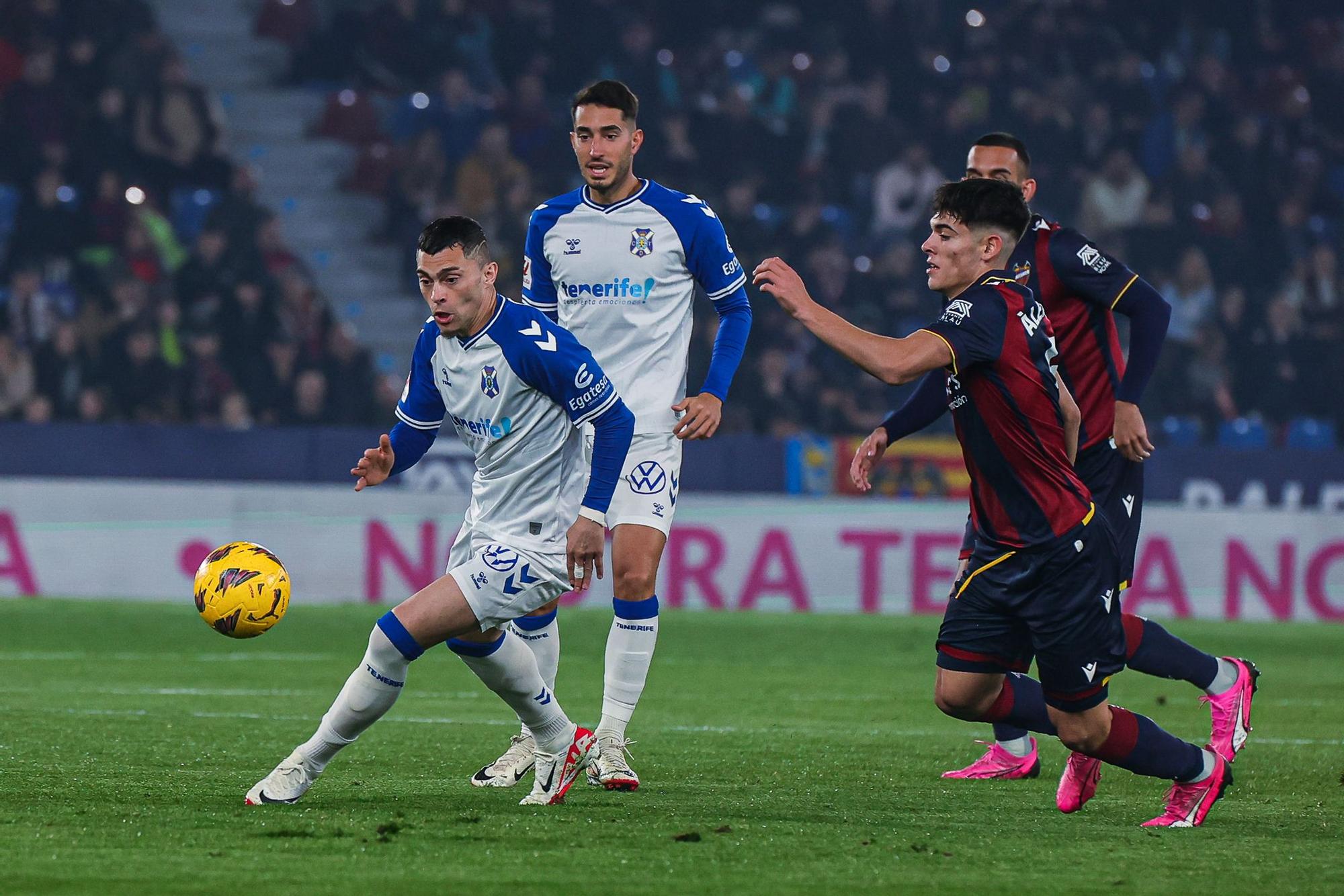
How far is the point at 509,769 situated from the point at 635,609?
0.69m

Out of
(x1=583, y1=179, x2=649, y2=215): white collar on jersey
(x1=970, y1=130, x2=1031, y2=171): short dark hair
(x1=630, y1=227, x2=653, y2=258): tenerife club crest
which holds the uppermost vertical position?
(x1=970, y1=130, x2=1031, y2=171): short dark hair

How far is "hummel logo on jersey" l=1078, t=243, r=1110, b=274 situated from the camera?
19.1 ft

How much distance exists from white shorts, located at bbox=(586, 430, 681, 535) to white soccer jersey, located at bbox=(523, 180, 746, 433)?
6 cm

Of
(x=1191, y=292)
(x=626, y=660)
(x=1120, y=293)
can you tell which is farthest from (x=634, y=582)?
(x=1191, y=292)

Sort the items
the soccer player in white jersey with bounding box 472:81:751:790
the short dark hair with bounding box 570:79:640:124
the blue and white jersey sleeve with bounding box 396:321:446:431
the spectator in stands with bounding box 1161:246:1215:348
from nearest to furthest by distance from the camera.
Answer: the blue and white jersey sleeve with bounding box 396:321:446:431 < the soccer player in white jersey with bounding box 472:81:751:790 < the short dark hair with bounding box 570:79:640:124 < the spectator in stands with bounding box 1161:246:1215:348

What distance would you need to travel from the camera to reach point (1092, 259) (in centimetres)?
583

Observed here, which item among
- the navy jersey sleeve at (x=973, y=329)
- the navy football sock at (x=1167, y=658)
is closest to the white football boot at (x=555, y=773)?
the navy jersey sleeve at (x=973, y=329)

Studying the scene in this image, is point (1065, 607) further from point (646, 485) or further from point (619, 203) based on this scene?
point (619, 203)

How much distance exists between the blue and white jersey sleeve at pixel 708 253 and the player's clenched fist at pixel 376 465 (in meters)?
1.45

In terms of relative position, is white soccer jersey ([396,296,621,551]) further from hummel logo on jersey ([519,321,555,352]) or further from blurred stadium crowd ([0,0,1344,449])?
blurred stadium crowd ([0,0,1344,449])

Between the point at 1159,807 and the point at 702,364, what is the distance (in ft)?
32.3

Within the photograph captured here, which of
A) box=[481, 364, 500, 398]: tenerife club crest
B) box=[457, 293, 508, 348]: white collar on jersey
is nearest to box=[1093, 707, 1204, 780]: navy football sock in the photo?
box=[481, 364, 500, 398]: tenerife club crest

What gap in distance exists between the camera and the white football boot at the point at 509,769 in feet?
18.4

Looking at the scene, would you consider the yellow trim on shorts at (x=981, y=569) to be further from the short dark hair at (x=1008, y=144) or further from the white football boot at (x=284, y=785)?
the white football boot at (x=284, y=785)
